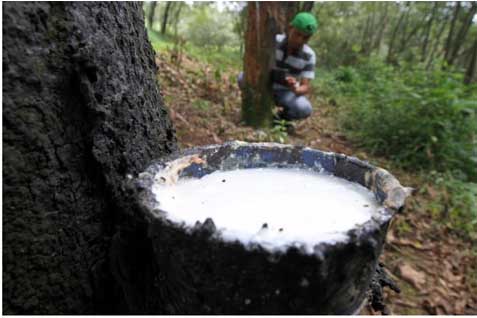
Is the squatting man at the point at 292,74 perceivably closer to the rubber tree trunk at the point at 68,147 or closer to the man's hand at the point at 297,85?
the man's hand at the point at 297,85

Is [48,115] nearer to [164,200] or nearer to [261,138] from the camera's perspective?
[164,200]

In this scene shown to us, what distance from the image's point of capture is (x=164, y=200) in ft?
2.65

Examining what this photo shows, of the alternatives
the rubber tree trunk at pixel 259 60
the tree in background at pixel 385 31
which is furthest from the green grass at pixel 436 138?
the tree in background at pixel 385 31

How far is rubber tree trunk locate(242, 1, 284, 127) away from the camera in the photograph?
4.14m

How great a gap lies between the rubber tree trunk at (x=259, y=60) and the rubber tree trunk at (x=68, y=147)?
3.33 metres

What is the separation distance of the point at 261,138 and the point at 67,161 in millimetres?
3060

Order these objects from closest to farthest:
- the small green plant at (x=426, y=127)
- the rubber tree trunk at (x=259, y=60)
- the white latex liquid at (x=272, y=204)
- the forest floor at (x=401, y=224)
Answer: the white latex liquid at (x=272, y=204)
the forest floor at (x=401, y=224)
the small green plant at (x=426, y=127)
the rubber tree trunk at (x=259, y=60)

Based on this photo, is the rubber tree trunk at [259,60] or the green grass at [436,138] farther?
the rubber tree trunk at [259,60]

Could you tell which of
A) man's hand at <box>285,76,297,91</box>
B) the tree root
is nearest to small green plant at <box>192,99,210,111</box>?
man's hand at <box>285,76,297,91</box>

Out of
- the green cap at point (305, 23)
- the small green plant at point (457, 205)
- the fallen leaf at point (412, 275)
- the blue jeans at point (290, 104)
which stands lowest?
the fallen leaf at point (412, 275)

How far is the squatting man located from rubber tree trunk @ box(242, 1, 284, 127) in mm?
180

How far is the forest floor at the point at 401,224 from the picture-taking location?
2234 mm

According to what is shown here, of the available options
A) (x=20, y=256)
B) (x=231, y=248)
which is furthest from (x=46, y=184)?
(x=231, y=248)

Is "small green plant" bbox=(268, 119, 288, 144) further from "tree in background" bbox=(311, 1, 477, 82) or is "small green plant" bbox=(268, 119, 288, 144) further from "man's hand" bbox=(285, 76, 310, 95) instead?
"tree in background" bbox=(311, 1, 477, 82)
